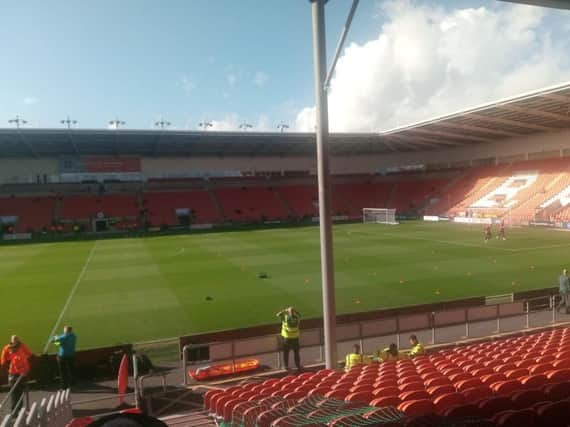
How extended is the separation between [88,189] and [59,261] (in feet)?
93.6

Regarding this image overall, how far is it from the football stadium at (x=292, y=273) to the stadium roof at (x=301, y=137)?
1.23 feet

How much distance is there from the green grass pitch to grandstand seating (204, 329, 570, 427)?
8.00m

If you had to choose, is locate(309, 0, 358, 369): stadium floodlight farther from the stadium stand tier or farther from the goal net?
the goal net

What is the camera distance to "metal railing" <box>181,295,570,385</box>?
10312 millimetres

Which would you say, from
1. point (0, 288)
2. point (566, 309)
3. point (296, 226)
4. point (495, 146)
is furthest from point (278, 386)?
point (495, 146)

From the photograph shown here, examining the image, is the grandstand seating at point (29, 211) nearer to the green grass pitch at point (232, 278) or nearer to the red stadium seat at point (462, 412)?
the green grass pitch at point (232, 278)

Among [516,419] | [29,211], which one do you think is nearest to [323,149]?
[516,419]

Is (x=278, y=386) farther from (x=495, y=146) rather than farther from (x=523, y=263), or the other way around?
(x=495, y=146)

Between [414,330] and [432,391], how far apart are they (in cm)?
719

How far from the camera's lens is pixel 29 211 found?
49.6 meters

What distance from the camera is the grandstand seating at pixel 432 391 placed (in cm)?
398

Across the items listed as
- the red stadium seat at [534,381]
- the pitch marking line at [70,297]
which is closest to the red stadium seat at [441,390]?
the red stadium seat at [534,381]

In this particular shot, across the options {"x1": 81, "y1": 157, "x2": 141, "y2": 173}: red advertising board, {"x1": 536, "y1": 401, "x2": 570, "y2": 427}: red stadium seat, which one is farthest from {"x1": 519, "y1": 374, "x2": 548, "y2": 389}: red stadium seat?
{"x1": 81, "y1": 157, "x2": 141, "y2": 173}: red advertising board

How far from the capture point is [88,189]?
55.3 m
